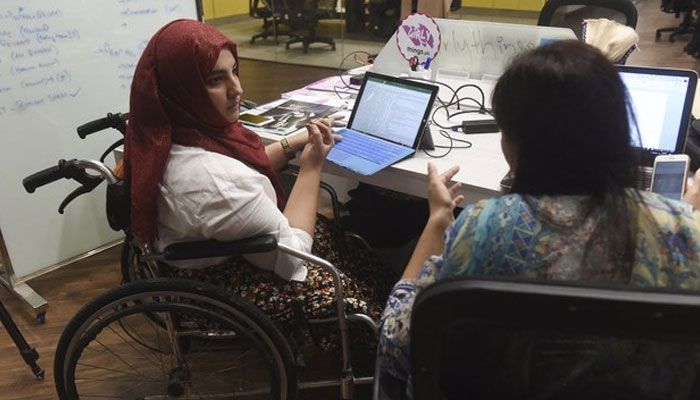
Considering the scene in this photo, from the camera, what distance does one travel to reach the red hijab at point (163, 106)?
3.78ft

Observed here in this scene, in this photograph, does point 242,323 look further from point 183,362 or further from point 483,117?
point 483,117

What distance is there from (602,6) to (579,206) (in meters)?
2.19

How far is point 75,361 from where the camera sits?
1232 mm

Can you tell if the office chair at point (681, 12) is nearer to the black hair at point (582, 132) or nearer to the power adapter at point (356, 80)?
the power adapter at point (356, 80)

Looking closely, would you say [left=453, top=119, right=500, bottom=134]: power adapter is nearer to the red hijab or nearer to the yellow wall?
the red hijab

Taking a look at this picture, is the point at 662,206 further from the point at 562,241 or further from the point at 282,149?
the point at 282,149

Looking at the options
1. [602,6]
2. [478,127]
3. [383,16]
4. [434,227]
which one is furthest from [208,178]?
[383,16]

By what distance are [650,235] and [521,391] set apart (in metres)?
0.28

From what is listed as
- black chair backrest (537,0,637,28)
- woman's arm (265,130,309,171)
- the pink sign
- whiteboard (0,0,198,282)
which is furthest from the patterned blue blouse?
black chair backrest (537,0,637,28)

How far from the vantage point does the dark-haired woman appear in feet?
2.34

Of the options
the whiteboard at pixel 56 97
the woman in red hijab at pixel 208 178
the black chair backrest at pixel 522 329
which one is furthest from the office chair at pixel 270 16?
the black chair backrest at pixel 522 329

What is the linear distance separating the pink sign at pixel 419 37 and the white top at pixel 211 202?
3.38 feet

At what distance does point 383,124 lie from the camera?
164 centimetres

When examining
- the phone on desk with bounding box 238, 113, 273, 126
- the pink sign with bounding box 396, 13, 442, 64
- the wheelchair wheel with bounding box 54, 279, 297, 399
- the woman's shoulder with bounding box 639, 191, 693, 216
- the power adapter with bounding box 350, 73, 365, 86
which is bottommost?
the wheelchair wheel with bounding box 54, 279, 297, 399
